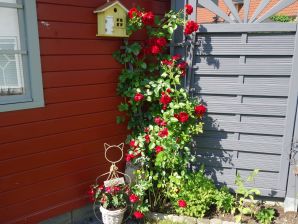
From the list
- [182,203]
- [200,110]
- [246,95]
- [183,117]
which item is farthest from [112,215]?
[246,95]

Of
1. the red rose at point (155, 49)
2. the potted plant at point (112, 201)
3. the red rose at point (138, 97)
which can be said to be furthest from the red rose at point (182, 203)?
the red rose at point (155, 49)

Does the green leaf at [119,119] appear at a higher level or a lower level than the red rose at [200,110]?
lower

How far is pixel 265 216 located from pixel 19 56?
2.94 metres

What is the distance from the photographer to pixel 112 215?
2994 mm

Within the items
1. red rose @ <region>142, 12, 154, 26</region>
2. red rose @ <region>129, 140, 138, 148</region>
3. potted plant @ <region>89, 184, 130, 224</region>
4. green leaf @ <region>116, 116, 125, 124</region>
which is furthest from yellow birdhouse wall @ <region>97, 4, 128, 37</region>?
potted plant @ <region>89, 184, 130, 224</region>

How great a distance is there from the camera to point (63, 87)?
9.39 ft

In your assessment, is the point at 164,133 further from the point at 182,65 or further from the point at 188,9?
the point at 188,9

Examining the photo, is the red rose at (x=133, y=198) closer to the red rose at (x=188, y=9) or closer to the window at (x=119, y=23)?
the window at (x=119, y=23)

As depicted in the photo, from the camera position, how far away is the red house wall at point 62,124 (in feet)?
8.69

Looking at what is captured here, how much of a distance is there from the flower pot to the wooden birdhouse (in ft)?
5.73

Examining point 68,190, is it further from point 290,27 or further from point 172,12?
point 290,27

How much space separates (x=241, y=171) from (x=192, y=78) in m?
1.24

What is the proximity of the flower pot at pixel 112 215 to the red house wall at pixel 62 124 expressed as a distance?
37cm

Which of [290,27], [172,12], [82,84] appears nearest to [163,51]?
[172,12]
